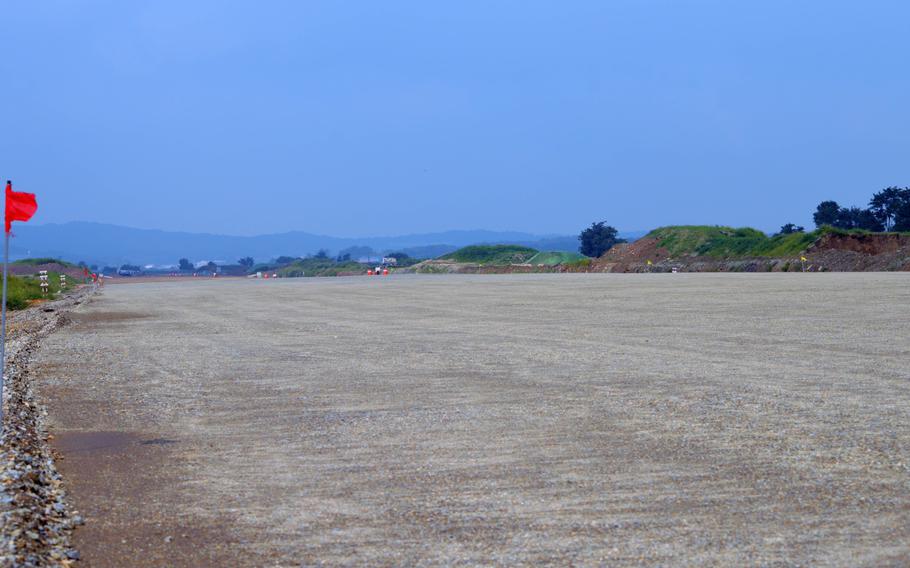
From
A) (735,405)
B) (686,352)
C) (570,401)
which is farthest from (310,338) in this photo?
(735,405)

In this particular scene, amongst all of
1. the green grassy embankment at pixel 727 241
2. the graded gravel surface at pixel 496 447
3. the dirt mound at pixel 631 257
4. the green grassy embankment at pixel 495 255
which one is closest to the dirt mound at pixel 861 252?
the green grassy embankment at pixel 727 241

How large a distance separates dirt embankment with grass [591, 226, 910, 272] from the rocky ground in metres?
46.6

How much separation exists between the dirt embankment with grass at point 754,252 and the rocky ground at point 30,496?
46607 mm

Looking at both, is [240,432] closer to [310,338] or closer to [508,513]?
[508,513]

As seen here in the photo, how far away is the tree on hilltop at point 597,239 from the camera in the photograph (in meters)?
113

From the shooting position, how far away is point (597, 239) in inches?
4486

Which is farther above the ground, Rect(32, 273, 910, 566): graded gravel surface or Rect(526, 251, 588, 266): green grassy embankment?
Rect(526, 251, 588, 266): green grassy embankment

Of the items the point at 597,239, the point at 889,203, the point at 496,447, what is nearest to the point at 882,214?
the point at 889,203

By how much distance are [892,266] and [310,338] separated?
1550 inches

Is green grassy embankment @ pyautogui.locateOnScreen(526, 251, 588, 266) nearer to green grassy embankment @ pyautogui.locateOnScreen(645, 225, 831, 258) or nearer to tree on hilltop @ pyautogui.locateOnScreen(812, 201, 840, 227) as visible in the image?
green grassy embankment @ pyautogui.locateOnScreen(645, 225, 831, 258)

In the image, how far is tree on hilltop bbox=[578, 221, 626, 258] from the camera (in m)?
113

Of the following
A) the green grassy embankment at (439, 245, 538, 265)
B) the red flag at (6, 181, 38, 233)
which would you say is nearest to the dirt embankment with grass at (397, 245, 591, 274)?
the green grassy embankment at (439, 245, 538, 265)

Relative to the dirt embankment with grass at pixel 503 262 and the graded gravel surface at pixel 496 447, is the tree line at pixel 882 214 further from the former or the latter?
the graded gravel surface at pixel 496 447

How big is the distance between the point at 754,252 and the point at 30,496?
6127cm
